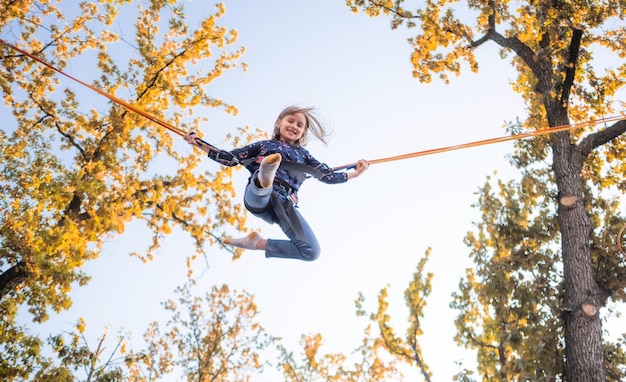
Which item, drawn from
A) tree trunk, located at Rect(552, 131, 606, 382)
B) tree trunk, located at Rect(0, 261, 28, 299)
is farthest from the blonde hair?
tree trunk, located at Rect(0, 261, 28, 299)

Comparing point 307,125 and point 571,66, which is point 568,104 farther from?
point 307,125

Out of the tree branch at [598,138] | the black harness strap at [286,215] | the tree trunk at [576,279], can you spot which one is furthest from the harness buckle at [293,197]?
the tree branch at [598,138]

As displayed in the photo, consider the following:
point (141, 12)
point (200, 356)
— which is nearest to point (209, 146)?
point (141, 12)

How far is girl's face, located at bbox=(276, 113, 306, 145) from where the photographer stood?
4863 millimetres

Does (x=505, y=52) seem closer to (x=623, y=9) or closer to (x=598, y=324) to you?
(x=623, y=9)

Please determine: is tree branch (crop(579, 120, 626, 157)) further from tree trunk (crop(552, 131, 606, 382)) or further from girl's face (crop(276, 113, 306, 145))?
girl's face (crop(276, 113, 306, 145))

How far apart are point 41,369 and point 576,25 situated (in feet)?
31.7

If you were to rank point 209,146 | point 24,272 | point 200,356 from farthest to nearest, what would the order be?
point 200,356 < point 24,272 < point 209,146

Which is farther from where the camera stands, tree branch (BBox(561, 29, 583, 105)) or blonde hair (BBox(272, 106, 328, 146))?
tree branch (BBox(561, 29, 583, 105))

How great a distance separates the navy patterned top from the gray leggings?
0.18 m

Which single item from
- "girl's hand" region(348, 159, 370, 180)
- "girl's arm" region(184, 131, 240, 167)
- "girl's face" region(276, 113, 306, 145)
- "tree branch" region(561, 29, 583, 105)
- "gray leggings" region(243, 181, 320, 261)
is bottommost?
"gray leggings" region(243, 181, 320, 261)

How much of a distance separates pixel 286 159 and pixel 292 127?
515mm

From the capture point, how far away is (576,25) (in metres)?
6.61

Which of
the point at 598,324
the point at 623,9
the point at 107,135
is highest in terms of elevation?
the point at 623,9
